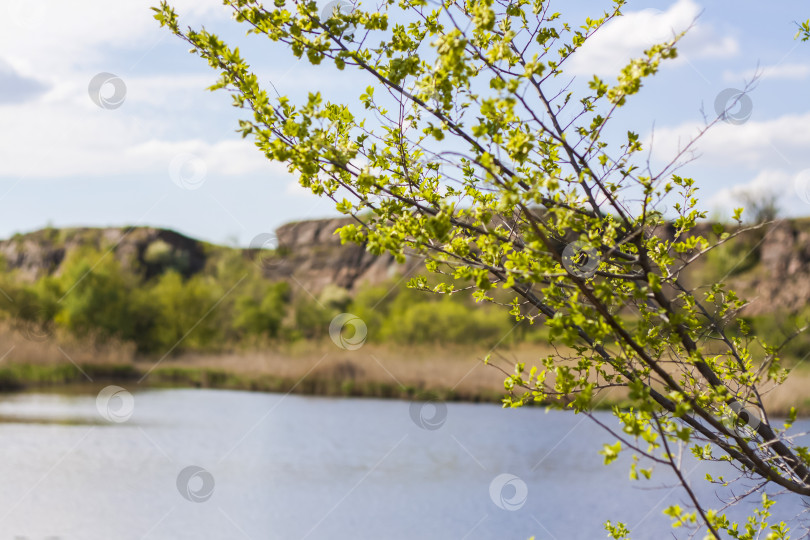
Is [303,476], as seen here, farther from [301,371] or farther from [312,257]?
[312,257]

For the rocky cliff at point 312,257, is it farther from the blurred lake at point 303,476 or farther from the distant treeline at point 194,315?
the blurred lake at point 303,476

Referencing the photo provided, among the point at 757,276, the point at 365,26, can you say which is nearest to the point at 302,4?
the point at 365,26

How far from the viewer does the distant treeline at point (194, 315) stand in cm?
2983

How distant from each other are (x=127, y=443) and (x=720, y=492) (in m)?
9.91

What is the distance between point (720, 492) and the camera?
10.6 metres

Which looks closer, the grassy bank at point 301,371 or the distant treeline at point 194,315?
the grassy bank at point 301,371

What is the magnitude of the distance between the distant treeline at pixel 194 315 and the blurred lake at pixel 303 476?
33.9 ft

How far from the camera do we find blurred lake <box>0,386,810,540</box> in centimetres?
902

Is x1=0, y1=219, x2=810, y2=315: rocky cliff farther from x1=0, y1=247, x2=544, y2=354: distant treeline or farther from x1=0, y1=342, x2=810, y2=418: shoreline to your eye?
x1=0, y1=342, x2=810, y2=418: shoreline

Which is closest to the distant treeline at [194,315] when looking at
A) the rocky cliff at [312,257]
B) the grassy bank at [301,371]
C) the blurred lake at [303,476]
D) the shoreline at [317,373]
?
the grassy bank at [301,371]

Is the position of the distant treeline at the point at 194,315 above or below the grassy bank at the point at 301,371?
above

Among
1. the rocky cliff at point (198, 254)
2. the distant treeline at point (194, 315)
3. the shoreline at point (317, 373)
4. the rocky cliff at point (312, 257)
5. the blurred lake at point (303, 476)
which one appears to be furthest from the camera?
the rocky cliff at point (198, 254)

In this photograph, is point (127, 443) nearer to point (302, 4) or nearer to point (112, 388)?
point (112, 388)

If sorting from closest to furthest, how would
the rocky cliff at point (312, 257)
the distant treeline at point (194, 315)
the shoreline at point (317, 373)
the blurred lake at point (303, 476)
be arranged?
1. the blurred lake at point (303, 476)
2. the shoreline at point (317, 373)
3. the distant treeline at point (194, 315)
4. the rocky cliff at point (312, 257)
